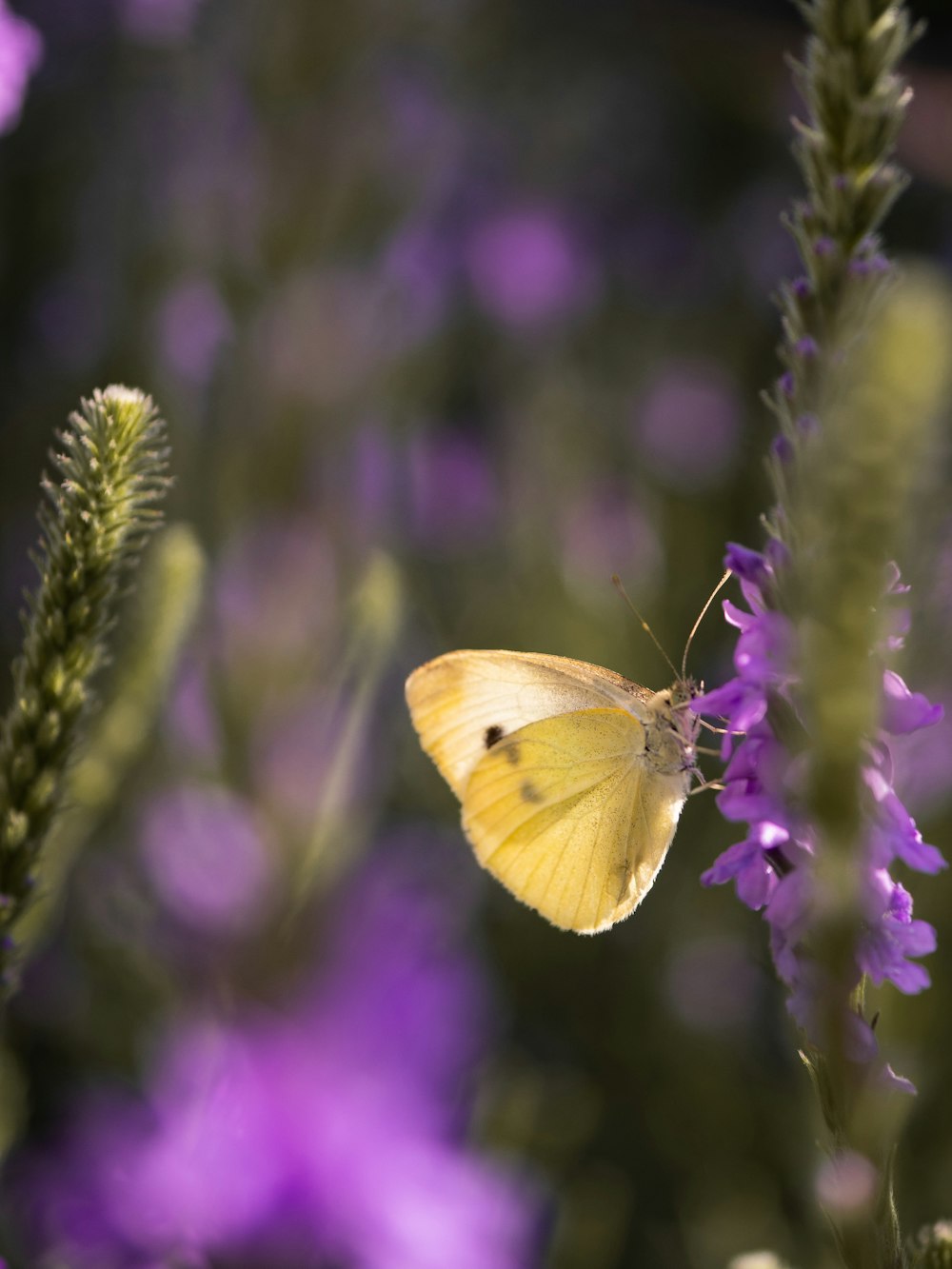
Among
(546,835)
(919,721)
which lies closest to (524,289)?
(546,835)

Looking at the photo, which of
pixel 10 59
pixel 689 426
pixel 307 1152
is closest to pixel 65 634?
pixel 307 1152

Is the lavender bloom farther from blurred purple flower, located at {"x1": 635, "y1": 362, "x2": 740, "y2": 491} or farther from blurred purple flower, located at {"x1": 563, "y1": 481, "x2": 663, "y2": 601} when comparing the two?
blurred purple flower, located at {"x1": 635, "y1": 362, "x2": 740, "y2": 491}

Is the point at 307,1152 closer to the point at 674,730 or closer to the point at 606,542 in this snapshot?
the point at 674,730

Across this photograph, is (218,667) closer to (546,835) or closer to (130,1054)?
(130,1054)

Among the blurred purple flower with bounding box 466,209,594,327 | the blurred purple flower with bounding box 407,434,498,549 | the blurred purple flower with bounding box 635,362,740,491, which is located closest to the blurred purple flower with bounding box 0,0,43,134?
the blurred purple flower with bounding box 407,434,498,549

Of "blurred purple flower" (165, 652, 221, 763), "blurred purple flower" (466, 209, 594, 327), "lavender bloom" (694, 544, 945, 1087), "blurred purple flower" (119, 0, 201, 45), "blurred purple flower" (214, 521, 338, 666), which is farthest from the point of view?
"blurred purple flower" (466, 209, 594, 327)

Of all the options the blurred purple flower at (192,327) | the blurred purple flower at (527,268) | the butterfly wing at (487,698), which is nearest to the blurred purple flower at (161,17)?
the blurred purple flower at (192,327)
